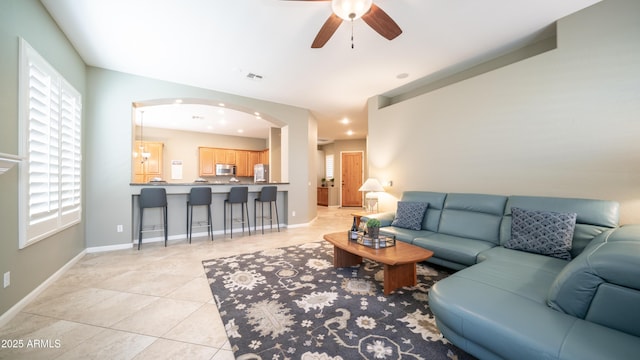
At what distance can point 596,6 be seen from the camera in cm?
230

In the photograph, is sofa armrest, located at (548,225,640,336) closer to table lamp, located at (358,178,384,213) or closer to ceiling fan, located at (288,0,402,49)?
ceiling fan, located at (288,0,402,49)

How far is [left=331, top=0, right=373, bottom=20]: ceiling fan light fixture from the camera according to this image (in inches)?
72.6

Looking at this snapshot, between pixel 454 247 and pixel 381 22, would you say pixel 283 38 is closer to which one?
pixel 381 22

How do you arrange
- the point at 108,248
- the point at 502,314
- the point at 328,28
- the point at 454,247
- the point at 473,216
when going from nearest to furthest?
the point at 502,314 → the point at 328,28 → the point at 454,247 → the point at 473,216 → the point at 108,248

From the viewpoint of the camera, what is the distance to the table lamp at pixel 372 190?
166 inches

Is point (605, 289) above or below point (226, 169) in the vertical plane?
below

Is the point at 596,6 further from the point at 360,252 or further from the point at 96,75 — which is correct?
the point at 96,75

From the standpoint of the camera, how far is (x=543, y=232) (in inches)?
86.1

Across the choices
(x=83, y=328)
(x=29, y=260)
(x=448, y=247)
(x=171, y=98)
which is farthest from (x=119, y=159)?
(x=448, y=247)

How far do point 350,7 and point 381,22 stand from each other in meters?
0.35

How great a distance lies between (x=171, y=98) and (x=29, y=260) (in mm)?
2885

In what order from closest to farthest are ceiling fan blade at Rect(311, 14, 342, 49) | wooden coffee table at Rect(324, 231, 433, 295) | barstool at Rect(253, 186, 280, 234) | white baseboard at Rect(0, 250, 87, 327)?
white baseboard at Rect(0, 250, 87, 327)
ceiling fan blade at Rect(311, 14, 342, 49)
wooden coffee table at Rect(324, 231, 433, 295)
barstool at Rect(253, 186, 280, 234)

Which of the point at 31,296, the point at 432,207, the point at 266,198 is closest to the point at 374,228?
the point at 432,207

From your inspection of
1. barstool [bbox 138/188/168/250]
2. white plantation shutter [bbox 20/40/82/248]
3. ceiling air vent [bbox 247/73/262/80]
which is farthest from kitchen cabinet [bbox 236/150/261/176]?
white plantation shutter [bbox 20/40/82/248]
